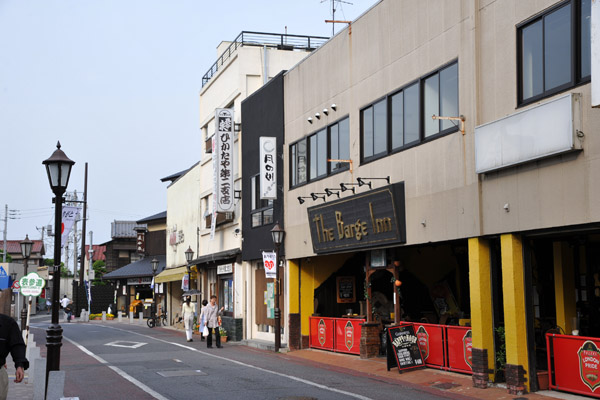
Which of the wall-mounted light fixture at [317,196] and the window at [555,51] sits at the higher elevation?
the window at [555,51]

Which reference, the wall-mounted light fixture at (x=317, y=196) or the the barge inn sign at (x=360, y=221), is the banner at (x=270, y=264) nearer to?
the the barge inn sign at (x=360, y=221)

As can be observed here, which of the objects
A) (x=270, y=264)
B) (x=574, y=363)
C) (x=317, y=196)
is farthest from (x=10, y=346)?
(x=270, y=264)

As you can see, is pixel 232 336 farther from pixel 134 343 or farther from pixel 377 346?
pixel 377 346

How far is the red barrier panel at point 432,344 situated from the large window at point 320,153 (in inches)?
225

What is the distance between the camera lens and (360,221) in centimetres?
2088

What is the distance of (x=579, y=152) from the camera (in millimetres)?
12844

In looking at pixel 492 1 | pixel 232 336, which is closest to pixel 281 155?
pixel 232 336

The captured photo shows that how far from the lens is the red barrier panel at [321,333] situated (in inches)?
945

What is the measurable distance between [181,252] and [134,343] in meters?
16.1

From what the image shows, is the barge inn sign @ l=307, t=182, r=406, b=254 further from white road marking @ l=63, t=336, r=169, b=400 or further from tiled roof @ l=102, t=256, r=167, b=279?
tiled roof @ l=102, t=256, r=167, b=279

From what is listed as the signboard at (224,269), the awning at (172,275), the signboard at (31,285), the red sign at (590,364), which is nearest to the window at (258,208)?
the signboard at (224,269)

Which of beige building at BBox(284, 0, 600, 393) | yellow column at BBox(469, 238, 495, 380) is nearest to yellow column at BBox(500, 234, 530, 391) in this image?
beige building at BBox(284, 0, 600, 393)

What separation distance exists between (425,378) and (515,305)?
3.41 m

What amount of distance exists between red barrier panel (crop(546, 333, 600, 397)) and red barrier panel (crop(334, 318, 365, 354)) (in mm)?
8191
